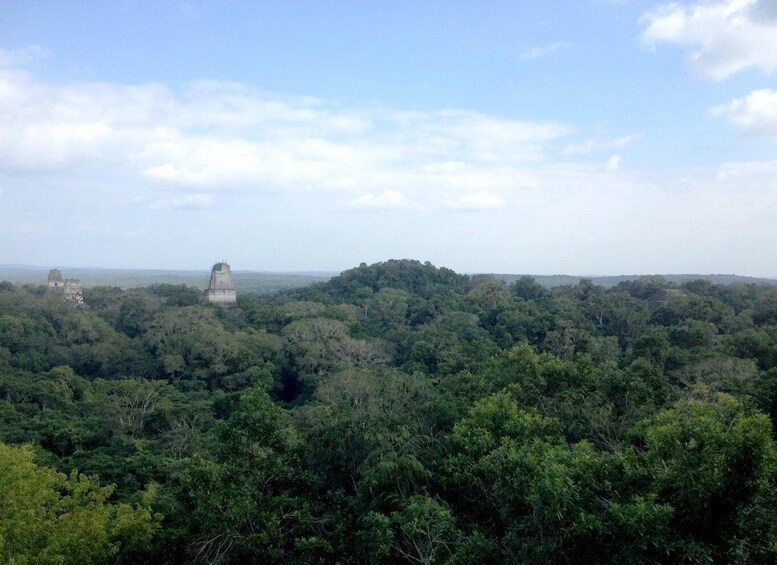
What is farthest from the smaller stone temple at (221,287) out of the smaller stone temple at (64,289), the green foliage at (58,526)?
the green foliage at (58,526)

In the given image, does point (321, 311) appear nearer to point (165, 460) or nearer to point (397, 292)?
point (397, 292)

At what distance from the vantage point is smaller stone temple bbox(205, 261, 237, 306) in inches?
1775

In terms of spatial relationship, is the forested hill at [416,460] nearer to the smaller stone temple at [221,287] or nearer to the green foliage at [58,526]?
the green foliage at [58,526]

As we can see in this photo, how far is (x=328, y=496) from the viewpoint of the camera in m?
9.16

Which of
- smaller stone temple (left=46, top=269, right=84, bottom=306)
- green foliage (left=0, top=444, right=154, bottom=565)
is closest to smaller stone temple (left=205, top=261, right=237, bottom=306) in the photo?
smaller stone temple (left=46, top=269, right=84, bottom=306)

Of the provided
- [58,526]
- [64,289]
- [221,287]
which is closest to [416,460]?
[58,526]

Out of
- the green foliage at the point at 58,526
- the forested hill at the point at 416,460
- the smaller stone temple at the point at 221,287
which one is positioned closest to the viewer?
the forested hill at the point at 416,460

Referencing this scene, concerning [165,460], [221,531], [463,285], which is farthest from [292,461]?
[463,285]

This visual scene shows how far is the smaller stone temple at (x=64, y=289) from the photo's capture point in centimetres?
4528

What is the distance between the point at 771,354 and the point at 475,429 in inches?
631

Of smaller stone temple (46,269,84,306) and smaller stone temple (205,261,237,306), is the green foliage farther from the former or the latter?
smaller stone temple (46,269,84,306)

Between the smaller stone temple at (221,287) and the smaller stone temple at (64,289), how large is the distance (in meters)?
9.82

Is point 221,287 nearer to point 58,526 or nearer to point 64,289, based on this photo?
point 64,289

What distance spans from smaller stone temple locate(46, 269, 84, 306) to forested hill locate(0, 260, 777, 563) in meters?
17.5
